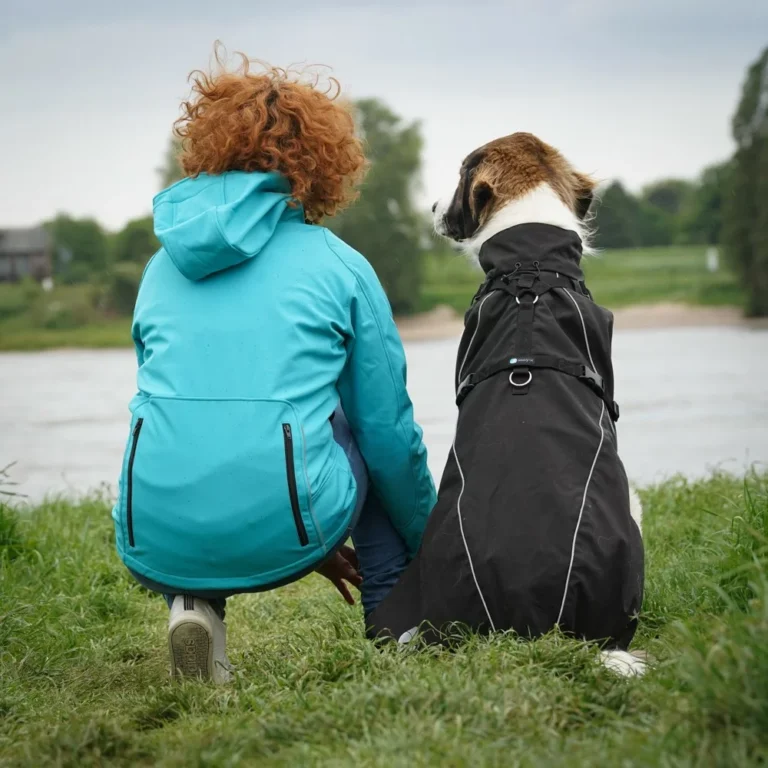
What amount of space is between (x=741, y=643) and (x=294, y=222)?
1692 millimetres

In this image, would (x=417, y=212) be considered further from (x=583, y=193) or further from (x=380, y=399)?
(x=380, y=399)

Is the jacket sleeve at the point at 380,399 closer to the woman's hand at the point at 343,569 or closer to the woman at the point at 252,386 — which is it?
the woman at the point at 252,386

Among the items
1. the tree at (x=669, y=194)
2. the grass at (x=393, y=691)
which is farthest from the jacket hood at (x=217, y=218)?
the tree at (x=669, y=194)

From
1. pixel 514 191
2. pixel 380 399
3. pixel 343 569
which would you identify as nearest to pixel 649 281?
pixel 514 191

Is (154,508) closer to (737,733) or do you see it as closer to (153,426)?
(153,426)

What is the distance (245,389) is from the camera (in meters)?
2.66

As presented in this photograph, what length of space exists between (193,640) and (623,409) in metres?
6.32

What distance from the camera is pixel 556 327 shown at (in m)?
2.72

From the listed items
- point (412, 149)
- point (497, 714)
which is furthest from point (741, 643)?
point (412, 149)

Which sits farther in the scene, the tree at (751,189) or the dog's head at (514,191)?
the tree at (751,189)

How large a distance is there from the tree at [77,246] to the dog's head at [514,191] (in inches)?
618

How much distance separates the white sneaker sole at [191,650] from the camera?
2723 mm

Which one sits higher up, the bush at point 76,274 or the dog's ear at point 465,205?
the bush at point 76,274

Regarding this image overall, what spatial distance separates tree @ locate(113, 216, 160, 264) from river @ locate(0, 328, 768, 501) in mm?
3699
